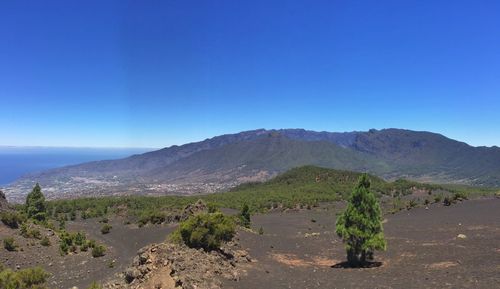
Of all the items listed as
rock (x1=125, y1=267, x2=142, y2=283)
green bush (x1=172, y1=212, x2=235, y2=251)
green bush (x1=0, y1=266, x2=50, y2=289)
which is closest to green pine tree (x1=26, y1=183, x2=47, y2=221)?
green bush (x1=172, y1=212, x2=235, y2=251)

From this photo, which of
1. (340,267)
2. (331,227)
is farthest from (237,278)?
(331,227)

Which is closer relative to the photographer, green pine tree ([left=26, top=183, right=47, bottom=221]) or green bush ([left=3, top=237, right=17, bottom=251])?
green bush ([left=3, top=237, right=17, bottom=251])

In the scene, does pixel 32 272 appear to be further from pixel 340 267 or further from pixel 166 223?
pixel 166 223

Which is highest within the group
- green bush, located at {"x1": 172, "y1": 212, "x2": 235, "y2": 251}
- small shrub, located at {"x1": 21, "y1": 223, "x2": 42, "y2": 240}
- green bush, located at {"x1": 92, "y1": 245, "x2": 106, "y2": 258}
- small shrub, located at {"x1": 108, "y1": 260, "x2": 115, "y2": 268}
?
green bush, located at {"x1": 172, "y1": 212, "x2": 235, "y2": 251}

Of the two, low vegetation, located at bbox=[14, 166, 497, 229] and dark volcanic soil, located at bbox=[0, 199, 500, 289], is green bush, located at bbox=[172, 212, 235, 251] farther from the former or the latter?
low vegetation, located at bbox=[14, 166, 497, 229]

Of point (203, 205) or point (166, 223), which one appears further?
point (166, 223)

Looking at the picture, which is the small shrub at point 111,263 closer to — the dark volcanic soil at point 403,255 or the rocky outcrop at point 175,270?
the dark volcanic soil at point 403,255

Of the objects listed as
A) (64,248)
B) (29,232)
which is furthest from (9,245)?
(29,232)
